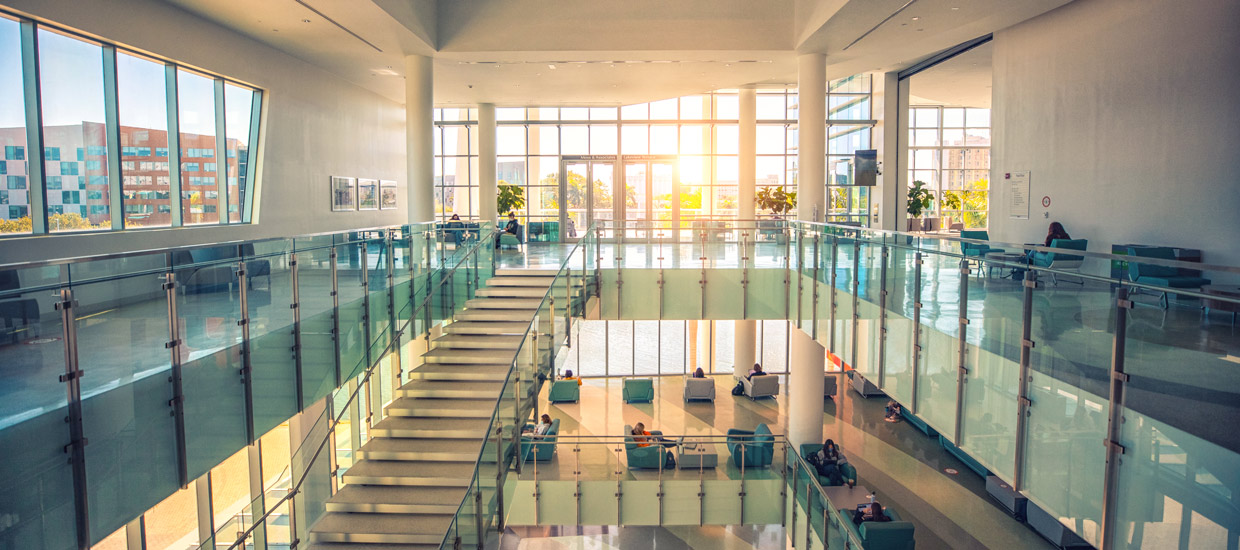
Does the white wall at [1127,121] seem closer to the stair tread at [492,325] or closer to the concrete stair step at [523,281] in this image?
the concrete stair step at [523,281]

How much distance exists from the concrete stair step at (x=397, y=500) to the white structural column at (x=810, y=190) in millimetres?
8037

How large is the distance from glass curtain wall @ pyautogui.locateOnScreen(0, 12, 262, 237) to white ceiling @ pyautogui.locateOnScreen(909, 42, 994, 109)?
579 inches

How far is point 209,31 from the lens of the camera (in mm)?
11609

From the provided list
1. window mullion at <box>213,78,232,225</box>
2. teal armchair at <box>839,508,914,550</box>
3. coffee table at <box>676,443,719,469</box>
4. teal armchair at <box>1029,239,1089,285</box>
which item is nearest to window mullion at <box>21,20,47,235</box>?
window mullion at <box>213,78,232,225</box>

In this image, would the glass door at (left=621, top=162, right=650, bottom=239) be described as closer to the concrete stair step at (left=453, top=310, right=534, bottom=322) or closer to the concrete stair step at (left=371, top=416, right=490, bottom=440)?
the concrete stair step at (left=453, top=310, right=534, bottom=322)

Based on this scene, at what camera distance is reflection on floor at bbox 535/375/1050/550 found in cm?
1274

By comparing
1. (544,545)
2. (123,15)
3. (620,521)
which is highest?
(123,15)

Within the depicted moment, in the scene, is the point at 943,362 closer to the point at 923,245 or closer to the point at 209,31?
the point at 923,245

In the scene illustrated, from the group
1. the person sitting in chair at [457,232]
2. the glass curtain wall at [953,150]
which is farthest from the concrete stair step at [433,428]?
the glass curtain wall at [953,150]

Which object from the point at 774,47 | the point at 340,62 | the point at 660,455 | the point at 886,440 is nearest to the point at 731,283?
the point at 660,455

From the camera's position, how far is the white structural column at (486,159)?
21.7m

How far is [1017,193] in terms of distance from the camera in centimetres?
1366

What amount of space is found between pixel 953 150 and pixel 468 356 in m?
21.9

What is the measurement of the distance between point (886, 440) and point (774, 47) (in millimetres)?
9610
